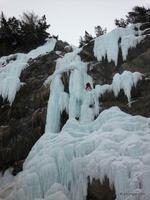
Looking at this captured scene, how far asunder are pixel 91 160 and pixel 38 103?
5.47 meters

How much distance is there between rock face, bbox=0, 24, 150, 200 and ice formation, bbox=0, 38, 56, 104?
0.34 metres

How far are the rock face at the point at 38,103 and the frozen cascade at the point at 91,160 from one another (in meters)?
1.34

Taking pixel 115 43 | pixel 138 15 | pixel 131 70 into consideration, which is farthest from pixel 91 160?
pixel 138 15

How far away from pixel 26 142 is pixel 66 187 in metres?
4.17

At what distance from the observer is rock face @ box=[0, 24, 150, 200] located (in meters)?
14.3

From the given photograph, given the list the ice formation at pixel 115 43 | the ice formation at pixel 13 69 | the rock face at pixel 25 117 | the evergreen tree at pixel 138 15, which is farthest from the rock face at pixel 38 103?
the evergreen tree at pixel 138 15

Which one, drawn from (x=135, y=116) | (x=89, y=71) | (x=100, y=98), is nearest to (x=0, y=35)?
(x=89, y=71)

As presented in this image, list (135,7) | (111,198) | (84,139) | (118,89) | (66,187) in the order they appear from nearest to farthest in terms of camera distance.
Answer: (111,198) → (66,187) → (84,139) → (118,89) → (135,7)

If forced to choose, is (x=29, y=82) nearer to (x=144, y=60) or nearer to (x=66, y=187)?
(x=144, y=60)

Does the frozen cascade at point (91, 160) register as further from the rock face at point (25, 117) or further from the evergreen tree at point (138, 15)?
the evergreen tree at point (138, 15)

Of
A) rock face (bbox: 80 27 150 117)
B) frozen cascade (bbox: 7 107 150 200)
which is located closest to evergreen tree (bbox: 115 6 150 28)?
rock face (bbox: 80 27 150 117)

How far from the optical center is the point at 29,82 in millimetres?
17172

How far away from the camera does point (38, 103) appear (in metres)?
15.9

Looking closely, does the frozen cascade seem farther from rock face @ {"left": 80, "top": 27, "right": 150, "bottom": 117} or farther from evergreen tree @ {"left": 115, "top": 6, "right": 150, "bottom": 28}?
evergreen tree @ {"left": 115, "top": 6, "right": 150, "bottom": 28}
